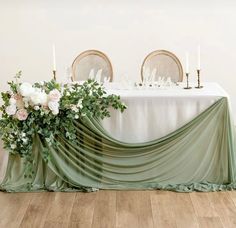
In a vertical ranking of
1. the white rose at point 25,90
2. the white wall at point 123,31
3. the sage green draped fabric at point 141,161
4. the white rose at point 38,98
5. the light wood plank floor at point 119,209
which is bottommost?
the light wood plank floor at point 119,209

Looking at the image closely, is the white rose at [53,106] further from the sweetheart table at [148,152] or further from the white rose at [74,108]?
the sweetheart table at [148,152]

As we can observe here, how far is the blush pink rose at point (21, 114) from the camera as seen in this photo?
135 inches

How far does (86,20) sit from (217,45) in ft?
4.84

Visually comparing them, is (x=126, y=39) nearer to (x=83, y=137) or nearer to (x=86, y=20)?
(x=86, y=20)

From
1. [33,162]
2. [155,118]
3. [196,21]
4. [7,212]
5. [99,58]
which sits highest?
[196,21]

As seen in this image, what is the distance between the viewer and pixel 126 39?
5637mm

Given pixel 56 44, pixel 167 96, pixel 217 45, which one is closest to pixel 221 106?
pixel 167 96

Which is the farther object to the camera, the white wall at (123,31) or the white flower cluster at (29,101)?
the white wall at (123,31)

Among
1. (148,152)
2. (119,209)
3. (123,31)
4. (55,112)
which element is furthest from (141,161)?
(123,31)

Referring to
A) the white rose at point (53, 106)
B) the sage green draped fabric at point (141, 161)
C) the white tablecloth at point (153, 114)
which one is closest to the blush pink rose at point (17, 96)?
the white rose at point (53, 106)

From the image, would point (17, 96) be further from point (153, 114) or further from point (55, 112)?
point (153, 114)

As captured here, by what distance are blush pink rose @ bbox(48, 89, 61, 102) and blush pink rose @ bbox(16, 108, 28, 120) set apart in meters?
0.20

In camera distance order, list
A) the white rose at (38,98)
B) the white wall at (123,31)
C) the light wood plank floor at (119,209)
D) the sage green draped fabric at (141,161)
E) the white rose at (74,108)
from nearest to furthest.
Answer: the light wood plank floor at (119,209)
the white rose at (38,98)
the white rose at (74,108)
the sage green draped fabric at (141,161)
the white wall at (123,31)

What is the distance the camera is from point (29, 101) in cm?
343
